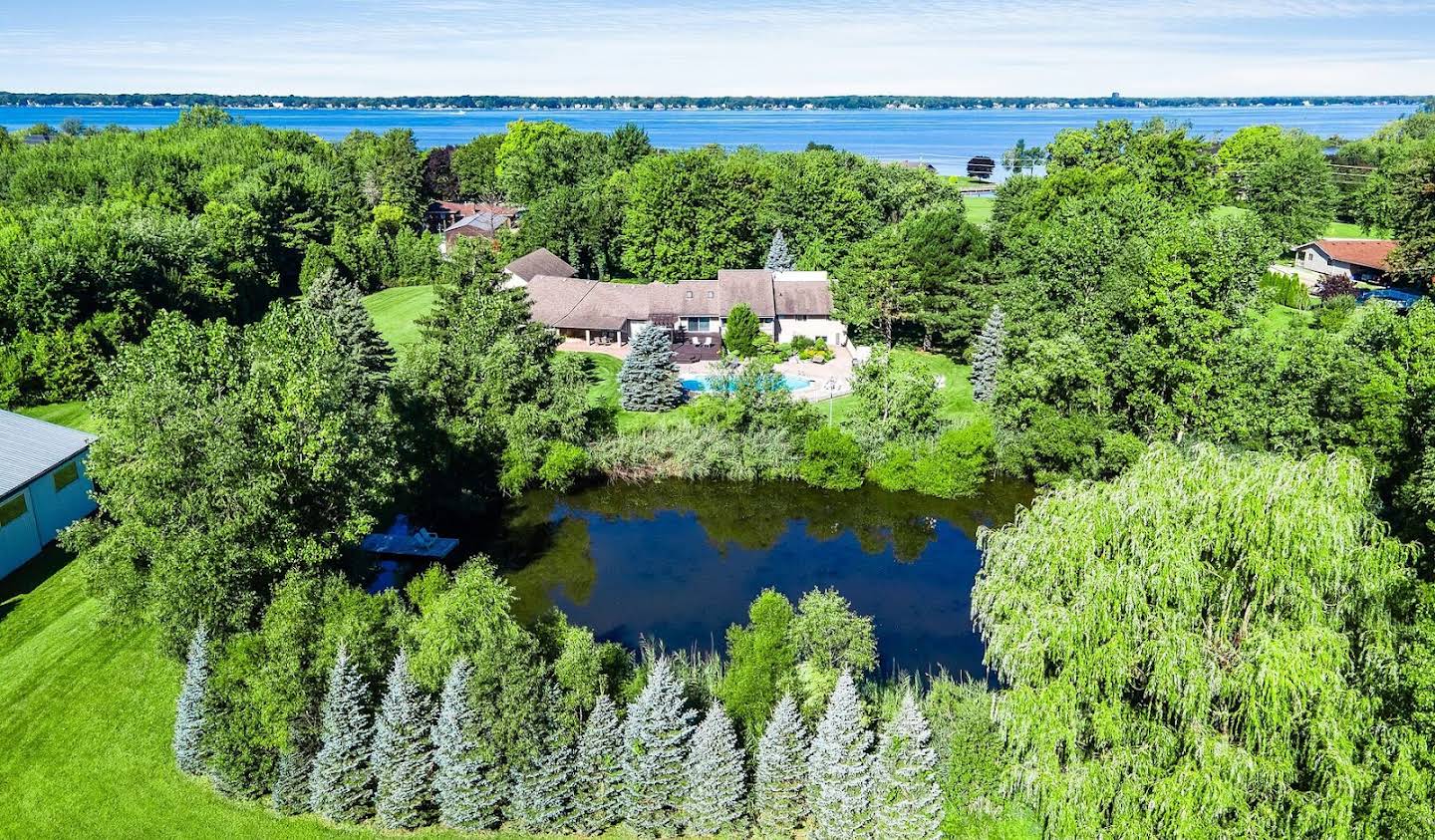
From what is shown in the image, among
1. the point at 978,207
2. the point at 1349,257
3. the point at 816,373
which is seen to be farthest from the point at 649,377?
the point at 978,207

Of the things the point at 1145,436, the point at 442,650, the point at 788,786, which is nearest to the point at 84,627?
the point at 442,650

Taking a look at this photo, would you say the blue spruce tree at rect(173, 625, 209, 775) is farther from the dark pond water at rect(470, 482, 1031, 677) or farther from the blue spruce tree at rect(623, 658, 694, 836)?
the dark pond water at rect(470, 482, 1031, 677)

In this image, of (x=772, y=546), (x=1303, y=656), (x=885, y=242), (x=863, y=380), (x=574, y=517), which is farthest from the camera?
(x=885, y=242)

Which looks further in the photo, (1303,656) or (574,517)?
(574,517)

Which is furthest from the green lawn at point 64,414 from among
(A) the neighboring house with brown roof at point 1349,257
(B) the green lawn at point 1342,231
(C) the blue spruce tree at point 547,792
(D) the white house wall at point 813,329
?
(B) the green lawn at point 1342,231

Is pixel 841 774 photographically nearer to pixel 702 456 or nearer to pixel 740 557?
pixel 740 557

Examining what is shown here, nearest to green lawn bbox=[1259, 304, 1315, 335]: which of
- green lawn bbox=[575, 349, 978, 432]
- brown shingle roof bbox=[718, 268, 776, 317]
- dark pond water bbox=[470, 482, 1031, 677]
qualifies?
green lawn bbox=[575, 349, 978, 432]

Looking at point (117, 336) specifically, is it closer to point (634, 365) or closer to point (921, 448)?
point (634, 365)

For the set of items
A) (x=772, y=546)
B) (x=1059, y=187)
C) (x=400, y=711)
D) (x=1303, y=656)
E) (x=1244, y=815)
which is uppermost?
(x=1059, y=187)
